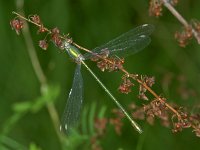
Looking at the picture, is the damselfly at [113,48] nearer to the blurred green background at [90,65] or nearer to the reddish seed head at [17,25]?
the reddish seed head at [17,25]

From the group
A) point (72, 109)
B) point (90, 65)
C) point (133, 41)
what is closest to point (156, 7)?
point (133, 41)

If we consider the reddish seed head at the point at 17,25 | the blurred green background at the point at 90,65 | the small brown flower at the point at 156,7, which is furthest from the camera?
the blurred green background at the point at 90,65

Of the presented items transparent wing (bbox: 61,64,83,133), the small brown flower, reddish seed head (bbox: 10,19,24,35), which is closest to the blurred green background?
transparent wing (bbox: 61,64,83,133)

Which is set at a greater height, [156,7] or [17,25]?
[17,25]

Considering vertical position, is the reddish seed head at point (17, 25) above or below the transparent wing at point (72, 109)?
above

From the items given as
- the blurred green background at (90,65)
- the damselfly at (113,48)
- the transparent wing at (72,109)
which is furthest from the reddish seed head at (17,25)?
the blurred green background at (90,65)

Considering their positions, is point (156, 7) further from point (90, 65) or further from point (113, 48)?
point (90, 65)

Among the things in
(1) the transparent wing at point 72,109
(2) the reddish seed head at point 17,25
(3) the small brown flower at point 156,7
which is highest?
(2) the reddish seed head at point 17,25

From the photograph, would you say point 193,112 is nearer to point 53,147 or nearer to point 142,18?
point 53,147

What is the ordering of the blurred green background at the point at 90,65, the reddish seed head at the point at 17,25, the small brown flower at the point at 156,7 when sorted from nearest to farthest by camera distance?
1. the reddish seed head at the point at 17,25
2. the small brown flower at the point at 156,7
3. the blurred green background at the point at 90,65
